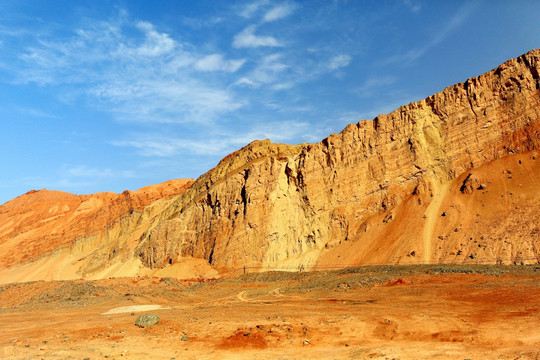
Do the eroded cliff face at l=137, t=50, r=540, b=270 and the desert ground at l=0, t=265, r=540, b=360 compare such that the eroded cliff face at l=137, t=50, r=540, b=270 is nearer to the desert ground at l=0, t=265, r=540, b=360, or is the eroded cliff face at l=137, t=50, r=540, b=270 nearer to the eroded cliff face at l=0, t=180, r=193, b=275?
the desert ground at l=0, t=265, r=540, b=360

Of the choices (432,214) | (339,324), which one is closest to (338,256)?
(432,214)

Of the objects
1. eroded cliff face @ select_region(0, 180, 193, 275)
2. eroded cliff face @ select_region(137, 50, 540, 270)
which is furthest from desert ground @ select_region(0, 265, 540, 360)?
eroded cliff face @ select_region(0, 180, 193, 275)

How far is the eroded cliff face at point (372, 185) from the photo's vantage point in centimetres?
3381

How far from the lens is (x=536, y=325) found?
11375 mm

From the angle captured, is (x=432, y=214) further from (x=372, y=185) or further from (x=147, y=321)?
(x=147, y=321)

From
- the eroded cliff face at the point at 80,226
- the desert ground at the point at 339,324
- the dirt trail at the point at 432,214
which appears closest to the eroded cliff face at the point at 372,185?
the dirt trail at the point at 432,214

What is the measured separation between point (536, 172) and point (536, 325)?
23.4 metres

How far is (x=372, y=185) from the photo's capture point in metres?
38.9

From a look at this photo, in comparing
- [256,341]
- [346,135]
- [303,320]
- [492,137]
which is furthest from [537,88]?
[256,341]

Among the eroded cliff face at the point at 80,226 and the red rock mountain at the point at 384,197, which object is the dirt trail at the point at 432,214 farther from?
the eroded cliff face at the point at 80,226

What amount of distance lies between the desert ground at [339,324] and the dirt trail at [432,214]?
400 centimetres

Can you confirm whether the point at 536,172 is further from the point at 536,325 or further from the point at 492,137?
the point at 536,325

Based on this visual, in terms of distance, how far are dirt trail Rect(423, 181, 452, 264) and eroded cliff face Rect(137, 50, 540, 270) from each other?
0.25 ft

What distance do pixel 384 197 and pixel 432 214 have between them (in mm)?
5643
